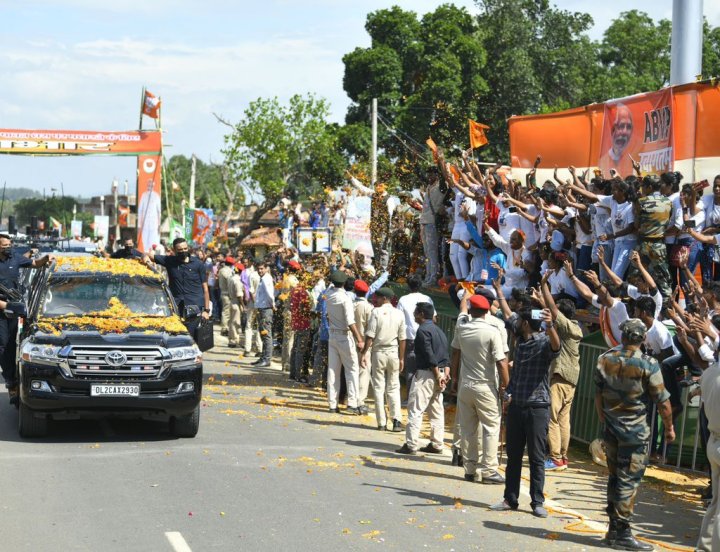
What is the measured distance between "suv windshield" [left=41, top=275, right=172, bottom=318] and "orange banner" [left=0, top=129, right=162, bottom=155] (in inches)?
966

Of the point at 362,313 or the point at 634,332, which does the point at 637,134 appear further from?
the point at 634,332

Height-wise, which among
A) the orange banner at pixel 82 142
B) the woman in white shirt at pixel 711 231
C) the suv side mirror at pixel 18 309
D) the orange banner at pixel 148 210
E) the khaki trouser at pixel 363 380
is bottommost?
the khaki trouser at pixel 363 380

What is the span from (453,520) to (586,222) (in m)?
6.68

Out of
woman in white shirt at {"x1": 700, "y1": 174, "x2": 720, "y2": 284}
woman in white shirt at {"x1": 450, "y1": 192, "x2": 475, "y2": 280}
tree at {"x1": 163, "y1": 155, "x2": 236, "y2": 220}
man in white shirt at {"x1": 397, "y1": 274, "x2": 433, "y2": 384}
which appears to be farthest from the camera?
tree at {"x1": 163, "y1": 155, "x2": 236, "y2": 220}

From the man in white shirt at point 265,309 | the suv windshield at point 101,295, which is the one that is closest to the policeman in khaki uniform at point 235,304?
the man in white shirt at point 265,309

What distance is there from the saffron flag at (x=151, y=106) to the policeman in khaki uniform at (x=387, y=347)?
26.7m

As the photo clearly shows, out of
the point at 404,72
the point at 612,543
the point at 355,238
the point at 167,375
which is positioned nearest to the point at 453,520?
the point at 612,543

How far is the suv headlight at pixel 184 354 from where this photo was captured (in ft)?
41.1

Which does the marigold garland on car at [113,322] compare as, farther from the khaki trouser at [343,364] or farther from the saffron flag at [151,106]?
the saffron flag at [151,106]

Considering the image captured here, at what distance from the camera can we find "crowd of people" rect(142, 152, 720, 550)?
29.0ft

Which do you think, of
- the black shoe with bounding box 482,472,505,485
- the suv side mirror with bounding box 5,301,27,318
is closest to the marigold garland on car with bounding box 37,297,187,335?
the suv side mirror with bounding box 5,301,27,318

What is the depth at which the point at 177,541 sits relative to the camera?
323 inches

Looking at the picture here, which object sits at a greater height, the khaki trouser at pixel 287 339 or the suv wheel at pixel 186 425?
the khaki trouser at pixel 287 339

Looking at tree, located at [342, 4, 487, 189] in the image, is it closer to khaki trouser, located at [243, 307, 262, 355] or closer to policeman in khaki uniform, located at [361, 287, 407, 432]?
khaki trouser, located at [243, 307, 262, 355]
